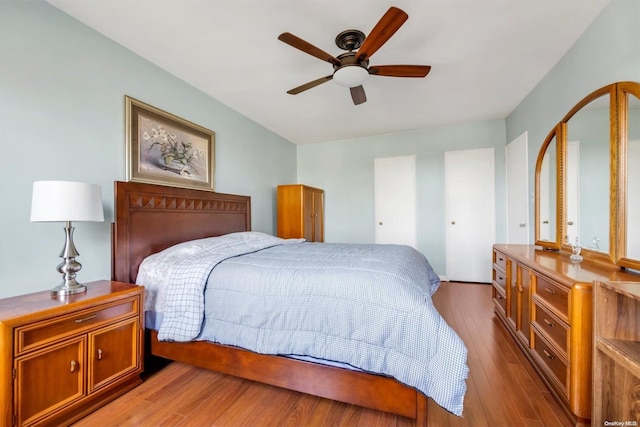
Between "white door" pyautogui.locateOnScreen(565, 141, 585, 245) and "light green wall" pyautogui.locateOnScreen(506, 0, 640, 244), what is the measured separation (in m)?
0.43

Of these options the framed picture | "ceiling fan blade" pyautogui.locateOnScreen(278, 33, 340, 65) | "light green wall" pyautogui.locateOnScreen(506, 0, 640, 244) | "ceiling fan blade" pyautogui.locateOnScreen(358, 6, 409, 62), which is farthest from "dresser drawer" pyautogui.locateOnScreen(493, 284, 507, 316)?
the framed picture

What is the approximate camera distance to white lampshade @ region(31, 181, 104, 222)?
56.3 inches

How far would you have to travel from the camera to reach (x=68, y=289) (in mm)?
1551

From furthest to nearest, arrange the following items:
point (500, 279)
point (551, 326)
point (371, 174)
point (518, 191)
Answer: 1. point (371, 174)
2. point (518, 191)
3. point (500, 279)
4. point (551, 326)

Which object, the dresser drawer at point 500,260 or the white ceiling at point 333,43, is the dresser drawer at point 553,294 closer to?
the dresser drawer at point 500,260

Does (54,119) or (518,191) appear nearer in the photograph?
(54,119)

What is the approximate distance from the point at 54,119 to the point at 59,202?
727mm

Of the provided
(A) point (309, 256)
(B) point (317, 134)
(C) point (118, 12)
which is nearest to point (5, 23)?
(C) point (118, 12)

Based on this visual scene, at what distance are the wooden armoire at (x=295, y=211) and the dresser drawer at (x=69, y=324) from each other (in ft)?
8.53

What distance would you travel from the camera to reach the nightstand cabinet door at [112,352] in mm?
1474

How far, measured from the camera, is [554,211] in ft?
7.66

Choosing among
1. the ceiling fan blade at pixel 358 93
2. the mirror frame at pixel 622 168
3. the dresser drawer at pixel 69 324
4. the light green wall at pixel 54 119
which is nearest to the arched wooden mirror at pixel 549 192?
the mirror frame at pixel 622 168

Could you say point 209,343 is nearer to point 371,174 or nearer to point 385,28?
point 385,28

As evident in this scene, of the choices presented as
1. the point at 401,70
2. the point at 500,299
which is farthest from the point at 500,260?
the point at 401,70
